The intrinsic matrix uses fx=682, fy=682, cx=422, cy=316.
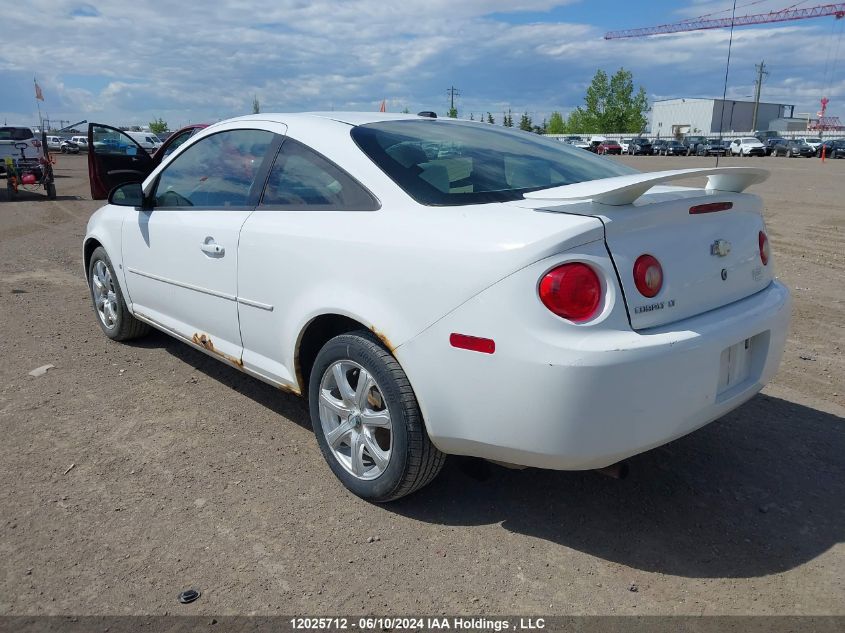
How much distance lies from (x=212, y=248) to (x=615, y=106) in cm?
9205

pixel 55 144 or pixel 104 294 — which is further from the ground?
pixel 104 294

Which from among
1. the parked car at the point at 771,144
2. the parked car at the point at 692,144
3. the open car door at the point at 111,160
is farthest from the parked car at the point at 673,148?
the open car door at the point at 111,160

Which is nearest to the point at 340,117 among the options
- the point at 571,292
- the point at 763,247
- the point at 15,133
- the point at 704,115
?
the point at 571,292

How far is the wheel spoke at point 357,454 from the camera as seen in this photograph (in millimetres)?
2975

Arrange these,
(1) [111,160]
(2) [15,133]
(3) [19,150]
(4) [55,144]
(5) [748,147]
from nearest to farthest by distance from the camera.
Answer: (1) [111,160], (3) [19,150], (2) [15,133], (5) [748,147], (4) [55,144]

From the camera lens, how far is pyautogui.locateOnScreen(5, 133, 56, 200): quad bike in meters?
17.3

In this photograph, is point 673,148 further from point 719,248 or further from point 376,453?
point 376,453

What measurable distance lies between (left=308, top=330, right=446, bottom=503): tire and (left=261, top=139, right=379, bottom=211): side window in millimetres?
580

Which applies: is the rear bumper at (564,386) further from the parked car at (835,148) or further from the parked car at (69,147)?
the parked car at (69,147)

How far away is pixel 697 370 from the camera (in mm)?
2432

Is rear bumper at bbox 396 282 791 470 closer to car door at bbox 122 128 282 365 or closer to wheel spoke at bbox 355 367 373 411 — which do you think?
wheel spoke at bbox 355 367 373 411

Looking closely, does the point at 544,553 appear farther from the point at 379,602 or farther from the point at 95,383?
the point at 95,383

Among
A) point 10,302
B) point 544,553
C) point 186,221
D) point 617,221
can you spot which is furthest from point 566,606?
point 10,302

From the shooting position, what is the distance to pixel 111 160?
6.93 m
